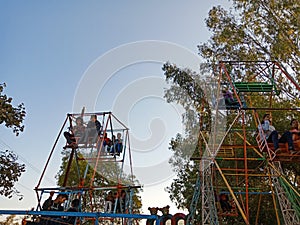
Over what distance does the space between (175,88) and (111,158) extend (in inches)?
396

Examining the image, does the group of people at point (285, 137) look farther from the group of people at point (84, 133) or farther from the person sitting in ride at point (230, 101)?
the group of people at point (84, 133)

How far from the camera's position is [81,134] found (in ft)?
34.9

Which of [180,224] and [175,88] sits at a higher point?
[175,88]

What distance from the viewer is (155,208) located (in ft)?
27.1

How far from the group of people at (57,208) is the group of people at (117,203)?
5.42 ft

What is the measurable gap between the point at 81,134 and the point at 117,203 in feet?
7.85

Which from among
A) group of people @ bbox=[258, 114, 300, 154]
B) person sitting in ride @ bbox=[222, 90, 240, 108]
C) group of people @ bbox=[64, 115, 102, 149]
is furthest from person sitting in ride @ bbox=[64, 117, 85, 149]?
group of people @ bbox=[258, 114, 300, 154]

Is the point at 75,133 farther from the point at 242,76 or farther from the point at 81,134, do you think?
the point at 242,76

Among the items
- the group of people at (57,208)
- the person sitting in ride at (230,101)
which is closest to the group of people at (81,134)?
the group of people at (57,208)

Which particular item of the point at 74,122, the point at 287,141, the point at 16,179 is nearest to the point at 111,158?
the point at 74,122

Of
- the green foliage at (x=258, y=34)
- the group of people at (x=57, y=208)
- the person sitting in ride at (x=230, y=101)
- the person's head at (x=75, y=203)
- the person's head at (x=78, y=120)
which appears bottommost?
the group of people at (x=57, y=208)

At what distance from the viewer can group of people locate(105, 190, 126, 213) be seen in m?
10.5

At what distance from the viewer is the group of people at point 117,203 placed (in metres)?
10.5

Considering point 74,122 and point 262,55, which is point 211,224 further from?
point 262,55
